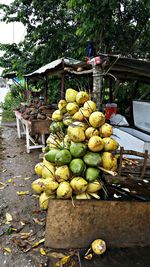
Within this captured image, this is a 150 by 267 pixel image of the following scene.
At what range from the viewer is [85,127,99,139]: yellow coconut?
2332 mm

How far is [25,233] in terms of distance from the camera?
110 inches

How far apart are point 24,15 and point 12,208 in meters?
8.31

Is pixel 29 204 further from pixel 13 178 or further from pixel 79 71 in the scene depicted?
pixel 79 71

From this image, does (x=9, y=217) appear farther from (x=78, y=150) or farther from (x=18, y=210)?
(x=78, y=150)

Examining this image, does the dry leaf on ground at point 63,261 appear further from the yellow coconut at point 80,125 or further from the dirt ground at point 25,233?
the yellow coconut at point 80,125

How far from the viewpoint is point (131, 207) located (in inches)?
94.2

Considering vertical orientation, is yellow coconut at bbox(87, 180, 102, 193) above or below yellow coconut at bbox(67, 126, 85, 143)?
below

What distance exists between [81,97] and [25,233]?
186 cm

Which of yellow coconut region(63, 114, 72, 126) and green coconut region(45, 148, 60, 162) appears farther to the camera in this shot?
yellow coconut region(63, 114, 72, 126)

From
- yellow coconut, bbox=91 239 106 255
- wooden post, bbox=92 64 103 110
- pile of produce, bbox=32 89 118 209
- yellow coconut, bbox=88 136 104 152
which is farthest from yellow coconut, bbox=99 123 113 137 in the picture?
yellow coconut, bbox=91 239 106 255

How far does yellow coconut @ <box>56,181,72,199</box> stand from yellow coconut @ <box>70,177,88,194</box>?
0.16ft

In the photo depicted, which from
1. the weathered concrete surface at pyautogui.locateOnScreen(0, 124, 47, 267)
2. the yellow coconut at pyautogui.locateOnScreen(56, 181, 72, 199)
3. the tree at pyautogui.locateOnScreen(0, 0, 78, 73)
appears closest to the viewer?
the yellow coconut at pyautogui.locateOnScreen(56, 181, 72, 199)

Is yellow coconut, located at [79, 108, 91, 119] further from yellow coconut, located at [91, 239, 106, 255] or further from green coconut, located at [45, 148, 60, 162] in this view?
yellow coconut, located at [91, 239, 106, 255]

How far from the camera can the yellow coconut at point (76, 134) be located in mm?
2301
